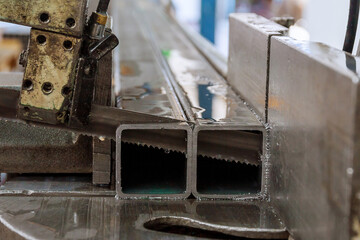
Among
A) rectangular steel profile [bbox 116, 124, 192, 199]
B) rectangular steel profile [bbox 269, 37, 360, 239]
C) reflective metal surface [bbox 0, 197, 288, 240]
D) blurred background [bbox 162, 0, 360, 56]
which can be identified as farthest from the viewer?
blurred background [bbox 162, 0, 360, 56]

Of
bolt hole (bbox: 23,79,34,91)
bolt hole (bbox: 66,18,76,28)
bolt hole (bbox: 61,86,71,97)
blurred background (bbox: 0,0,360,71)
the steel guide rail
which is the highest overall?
blurred background (bbox: 0,0,360,71)

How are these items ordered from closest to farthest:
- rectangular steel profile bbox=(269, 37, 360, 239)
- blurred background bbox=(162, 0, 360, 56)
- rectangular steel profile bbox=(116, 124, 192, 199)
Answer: rectangular steel profile bbox=(269, 37, 360, 239), rectangular steel profile bbox=(116, 124, 192, 199), blurred background bbox=(162, 0, 360, 56)

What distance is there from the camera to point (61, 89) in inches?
49.4

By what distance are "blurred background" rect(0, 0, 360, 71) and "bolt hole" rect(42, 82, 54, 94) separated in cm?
95

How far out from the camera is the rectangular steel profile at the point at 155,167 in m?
1.39

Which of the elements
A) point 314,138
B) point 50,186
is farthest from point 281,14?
point 314,138

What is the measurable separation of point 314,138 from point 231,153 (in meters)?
0.46

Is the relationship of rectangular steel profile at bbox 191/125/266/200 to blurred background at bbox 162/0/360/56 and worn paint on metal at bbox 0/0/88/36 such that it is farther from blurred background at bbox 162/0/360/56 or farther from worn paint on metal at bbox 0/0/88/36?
blurred background at bbox 162/0/360/56

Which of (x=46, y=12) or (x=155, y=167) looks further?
(x=155, y=167)

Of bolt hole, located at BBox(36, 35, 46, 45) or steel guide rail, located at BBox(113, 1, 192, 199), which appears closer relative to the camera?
bolt hole, located at BBox(36, 35, 46, 45)

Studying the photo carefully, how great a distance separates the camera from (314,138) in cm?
102

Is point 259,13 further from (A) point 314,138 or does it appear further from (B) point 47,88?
(A) point 314,138

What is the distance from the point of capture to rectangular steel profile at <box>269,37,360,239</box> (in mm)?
874

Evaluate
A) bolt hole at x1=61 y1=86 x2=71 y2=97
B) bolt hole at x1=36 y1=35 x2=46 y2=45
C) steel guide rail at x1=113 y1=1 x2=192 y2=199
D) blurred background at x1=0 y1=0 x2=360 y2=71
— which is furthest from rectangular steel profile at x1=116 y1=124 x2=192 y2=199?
blurred background at x1=0 y1=0 x2=360 y2=71
